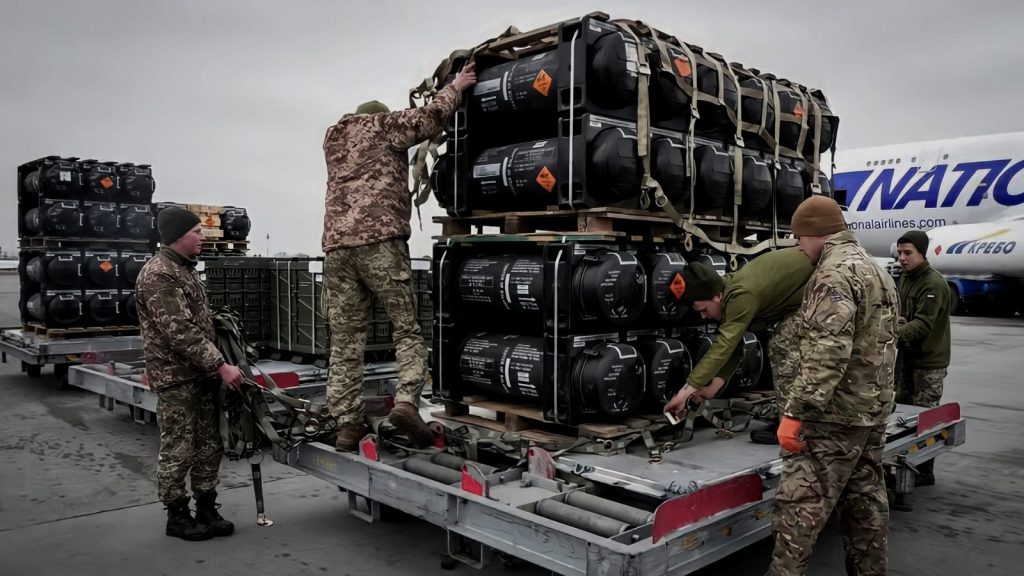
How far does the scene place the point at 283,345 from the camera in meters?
8.69

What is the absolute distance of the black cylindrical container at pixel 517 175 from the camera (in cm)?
474

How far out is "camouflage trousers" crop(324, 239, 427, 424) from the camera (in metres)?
4.91

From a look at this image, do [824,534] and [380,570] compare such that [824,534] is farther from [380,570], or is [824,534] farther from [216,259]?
[216,259]

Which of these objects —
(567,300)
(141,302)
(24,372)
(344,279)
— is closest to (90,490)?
(141,302)

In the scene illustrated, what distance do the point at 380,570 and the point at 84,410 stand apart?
6.23 m

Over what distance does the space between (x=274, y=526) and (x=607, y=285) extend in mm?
2733

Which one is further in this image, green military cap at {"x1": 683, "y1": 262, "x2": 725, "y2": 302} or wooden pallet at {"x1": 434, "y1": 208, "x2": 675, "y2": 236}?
wooden pallet at {"x1": 434, "y1": 208, "x2": 675, "y2": 236}

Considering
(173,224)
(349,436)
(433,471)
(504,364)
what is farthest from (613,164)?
(173,224)

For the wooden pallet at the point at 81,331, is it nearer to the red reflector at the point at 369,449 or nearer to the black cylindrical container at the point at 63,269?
the black cylindrical container at the point at 63,269

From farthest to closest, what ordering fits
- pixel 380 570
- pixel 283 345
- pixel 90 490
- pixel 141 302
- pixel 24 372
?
Result: pixel 24 372 → pixel 283 345 → pixel 90 490 → pixel 141 302 → pixel 380 570

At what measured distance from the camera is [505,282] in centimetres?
480

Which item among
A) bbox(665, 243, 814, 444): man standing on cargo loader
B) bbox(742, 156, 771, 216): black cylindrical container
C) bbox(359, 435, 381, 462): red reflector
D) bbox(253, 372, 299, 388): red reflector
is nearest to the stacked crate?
bbox(253, 372, 299, 388): red reflector

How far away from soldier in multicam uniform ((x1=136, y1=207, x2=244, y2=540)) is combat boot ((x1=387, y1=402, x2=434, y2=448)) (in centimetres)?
100

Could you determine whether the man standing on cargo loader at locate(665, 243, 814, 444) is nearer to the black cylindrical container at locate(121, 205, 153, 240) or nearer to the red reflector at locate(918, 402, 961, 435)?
the red reflector at locate(918, 402, 961, 435)
